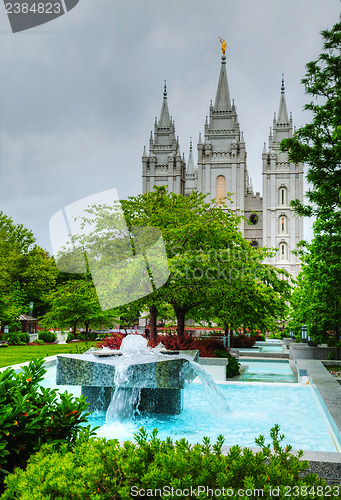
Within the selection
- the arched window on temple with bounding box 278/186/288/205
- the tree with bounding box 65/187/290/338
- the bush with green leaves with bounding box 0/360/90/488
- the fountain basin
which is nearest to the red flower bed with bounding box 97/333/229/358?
the tree with bounding box 65/187/290/338

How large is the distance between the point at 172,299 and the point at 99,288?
8.14 feet

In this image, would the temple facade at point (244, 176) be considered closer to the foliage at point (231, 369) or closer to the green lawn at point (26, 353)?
the green lawn at point (26, 353)

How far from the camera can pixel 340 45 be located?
1059 cm

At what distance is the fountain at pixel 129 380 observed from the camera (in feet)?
25.4

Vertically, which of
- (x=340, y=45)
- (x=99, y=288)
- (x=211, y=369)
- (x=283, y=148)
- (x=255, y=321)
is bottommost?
(x=211, y=369)

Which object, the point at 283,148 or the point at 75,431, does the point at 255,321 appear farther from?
the point at 75,431

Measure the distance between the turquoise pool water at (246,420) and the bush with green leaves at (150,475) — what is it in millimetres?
3391

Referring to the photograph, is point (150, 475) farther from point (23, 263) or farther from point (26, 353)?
point (23, 263)

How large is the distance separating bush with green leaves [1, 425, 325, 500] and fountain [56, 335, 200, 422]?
431 centimetres

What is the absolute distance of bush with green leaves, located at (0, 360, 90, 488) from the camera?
3850 mm

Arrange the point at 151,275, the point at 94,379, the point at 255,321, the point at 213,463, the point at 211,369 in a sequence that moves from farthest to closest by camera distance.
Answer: the point at 255,321 → the point at 151,275 → the point at 211,369 → the point at 94,379 → the point at 213,463

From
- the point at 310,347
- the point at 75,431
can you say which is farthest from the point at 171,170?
the point at 75,431

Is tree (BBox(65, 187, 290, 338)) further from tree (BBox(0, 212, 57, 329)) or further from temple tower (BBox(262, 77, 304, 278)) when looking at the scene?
temple tower (BBox(262, 77, 304, 278))

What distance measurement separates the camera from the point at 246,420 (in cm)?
794
